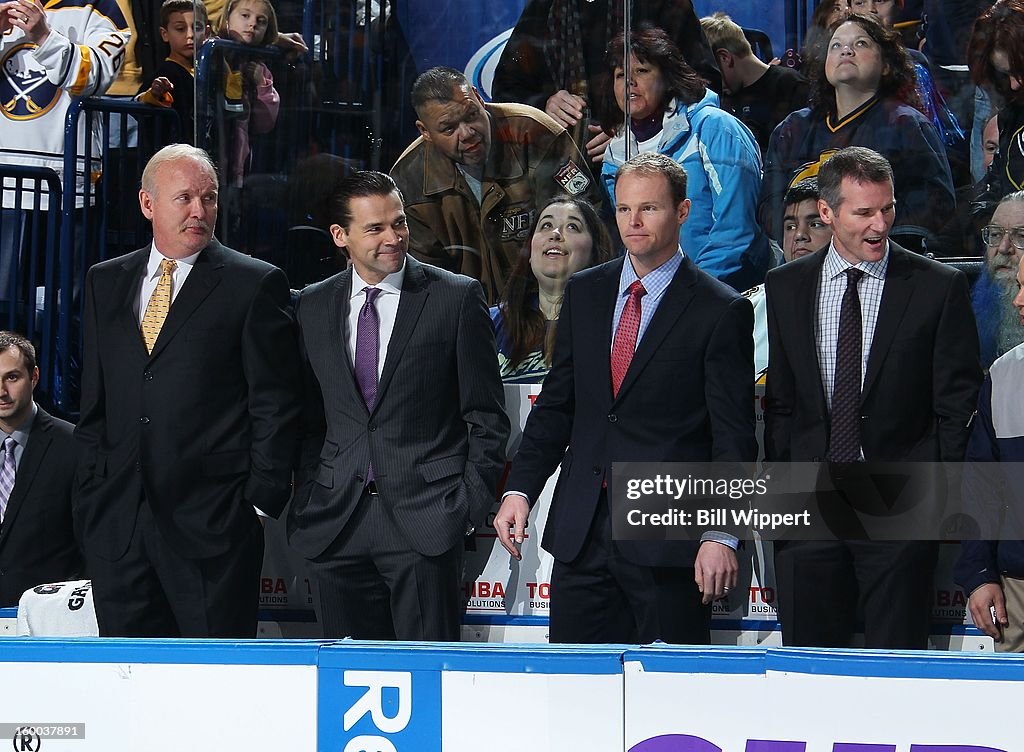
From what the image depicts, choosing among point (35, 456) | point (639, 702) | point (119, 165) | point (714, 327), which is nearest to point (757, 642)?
point (714, 327)

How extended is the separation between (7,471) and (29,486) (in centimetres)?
16

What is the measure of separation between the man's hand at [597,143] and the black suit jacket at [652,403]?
2.81 ft

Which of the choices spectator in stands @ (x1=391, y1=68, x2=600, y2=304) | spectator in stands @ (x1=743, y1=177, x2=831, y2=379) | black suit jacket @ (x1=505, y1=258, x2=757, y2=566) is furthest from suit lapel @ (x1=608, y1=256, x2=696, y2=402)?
spectator in stands @ (x1=391, y1=68, x2=600, y2=304)

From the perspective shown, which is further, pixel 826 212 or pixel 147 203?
pixel 147 203

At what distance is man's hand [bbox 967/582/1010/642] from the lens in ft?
12.0

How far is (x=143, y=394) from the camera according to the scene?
3996 mm

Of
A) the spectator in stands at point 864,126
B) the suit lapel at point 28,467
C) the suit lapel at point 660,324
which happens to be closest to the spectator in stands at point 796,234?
the spectator in stands at point 864,126

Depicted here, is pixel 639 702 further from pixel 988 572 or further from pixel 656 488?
pixel 988 572

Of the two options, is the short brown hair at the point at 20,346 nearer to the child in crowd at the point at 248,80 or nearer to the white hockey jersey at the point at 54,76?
the child in crowd at the point at 248,80

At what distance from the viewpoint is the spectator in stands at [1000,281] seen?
431cm

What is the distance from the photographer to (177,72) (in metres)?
6.00

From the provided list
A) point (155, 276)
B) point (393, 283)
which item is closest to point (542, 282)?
point (393, 283)

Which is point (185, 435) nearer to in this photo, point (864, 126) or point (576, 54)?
point (576, 54)

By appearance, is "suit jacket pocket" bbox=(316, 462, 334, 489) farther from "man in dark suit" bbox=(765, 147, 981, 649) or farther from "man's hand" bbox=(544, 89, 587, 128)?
"man's hand" bbox=(544, 89, 587, 128)
